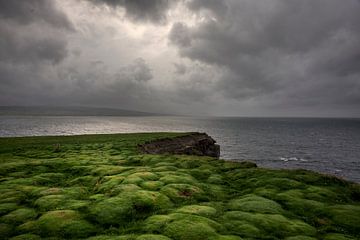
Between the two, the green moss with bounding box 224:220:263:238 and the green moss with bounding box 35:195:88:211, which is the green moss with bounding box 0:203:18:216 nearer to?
the green moss with bounding box 35:195:88:211

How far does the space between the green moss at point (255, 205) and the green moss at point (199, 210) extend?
2.19 metres

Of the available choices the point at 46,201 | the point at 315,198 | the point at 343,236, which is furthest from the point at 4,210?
the point at 315,198

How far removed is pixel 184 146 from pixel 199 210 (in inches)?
2599

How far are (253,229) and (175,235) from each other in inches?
212

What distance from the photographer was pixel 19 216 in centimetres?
1989

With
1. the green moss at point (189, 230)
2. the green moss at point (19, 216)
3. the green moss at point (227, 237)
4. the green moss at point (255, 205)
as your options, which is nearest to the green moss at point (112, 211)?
the green moss at point (19, 216)

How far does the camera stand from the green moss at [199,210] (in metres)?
19.7

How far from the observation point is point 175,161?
4294cm

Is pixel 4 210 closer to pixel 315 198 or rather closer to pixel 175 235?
A: pixel 175 235

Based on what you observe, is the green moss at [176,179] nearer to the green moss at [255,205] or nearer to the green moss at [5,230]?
the green moss at [255,205]

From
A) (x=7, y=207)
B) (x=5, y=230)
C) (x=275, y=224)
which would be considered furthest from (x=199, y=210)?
(x=7, y=207)

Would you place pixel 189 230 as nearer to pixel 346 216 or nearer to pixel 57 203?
pixel 346 216

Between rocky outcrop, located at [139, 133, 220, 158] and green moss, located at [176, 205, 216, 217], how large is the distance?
52258 millimetres

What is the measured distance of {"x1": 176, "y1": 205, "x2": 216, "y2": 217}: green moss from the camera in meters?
19.7
